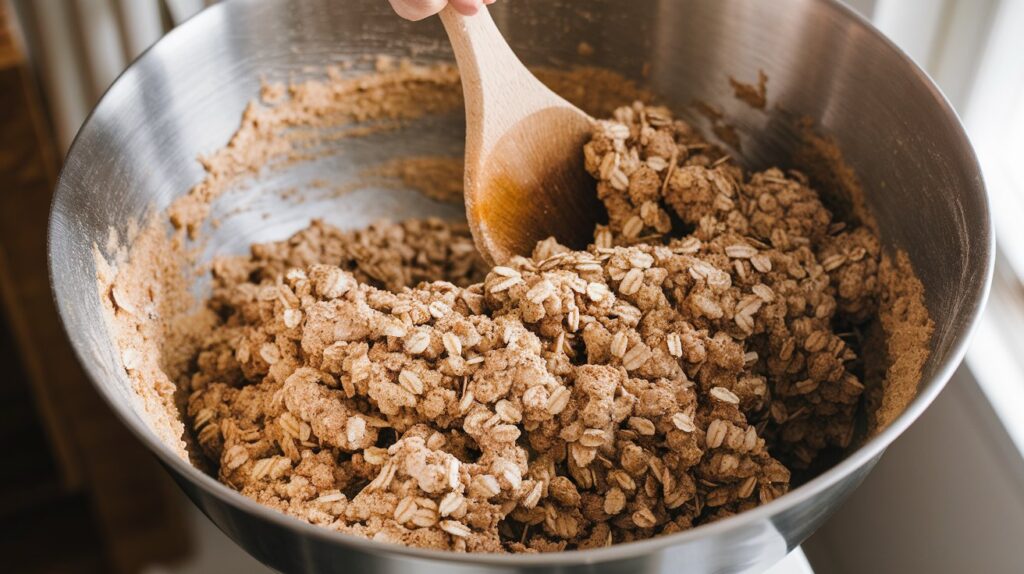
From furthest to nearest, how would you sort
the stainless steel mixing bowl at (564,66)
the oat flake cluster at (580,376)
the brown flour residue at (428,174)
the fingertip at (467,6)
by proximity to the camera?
the brown flour residue at (428,174) → the fingertip at (467,6) → the oat flake cluster at (580,376) → the stainless steel mixing bowl at (564,66)

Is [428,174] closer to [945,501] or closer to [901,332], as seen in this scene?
[901,332]

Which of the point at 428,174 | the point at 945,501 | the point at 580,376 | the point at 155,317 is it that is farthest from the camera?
the point at 428,174

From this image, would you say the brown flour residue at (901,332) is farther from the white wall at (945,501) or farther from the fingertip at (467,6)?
the fingertip at (467,6)

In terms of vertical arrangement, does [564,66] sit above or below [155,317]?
above

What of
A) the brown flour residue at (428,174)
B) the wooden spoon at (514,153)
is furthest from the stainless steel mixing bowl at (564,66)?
the wooden spoon at (514,153)

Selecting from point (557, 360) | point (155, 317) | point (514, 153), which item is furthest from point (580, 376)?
point (155, 317)

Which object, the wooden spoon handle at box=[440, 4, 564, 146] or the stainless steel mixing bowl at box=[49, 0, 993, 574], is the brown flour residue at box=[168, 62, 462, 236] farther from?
the wooden spoon handle at box=[440, 4, 564, 146]

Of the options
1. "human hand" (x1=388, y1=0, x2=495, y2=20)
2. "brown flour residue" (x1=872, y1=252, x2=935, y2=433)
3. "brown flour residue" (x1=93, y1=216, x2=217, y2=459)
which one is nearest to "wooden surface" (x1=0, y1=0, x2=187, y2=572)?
"brown flour residue" (x1=93, y1=216, x2=217, y2=459)

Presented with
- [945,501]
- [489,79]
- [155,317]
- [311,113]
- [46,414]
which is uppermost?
[489,79]
